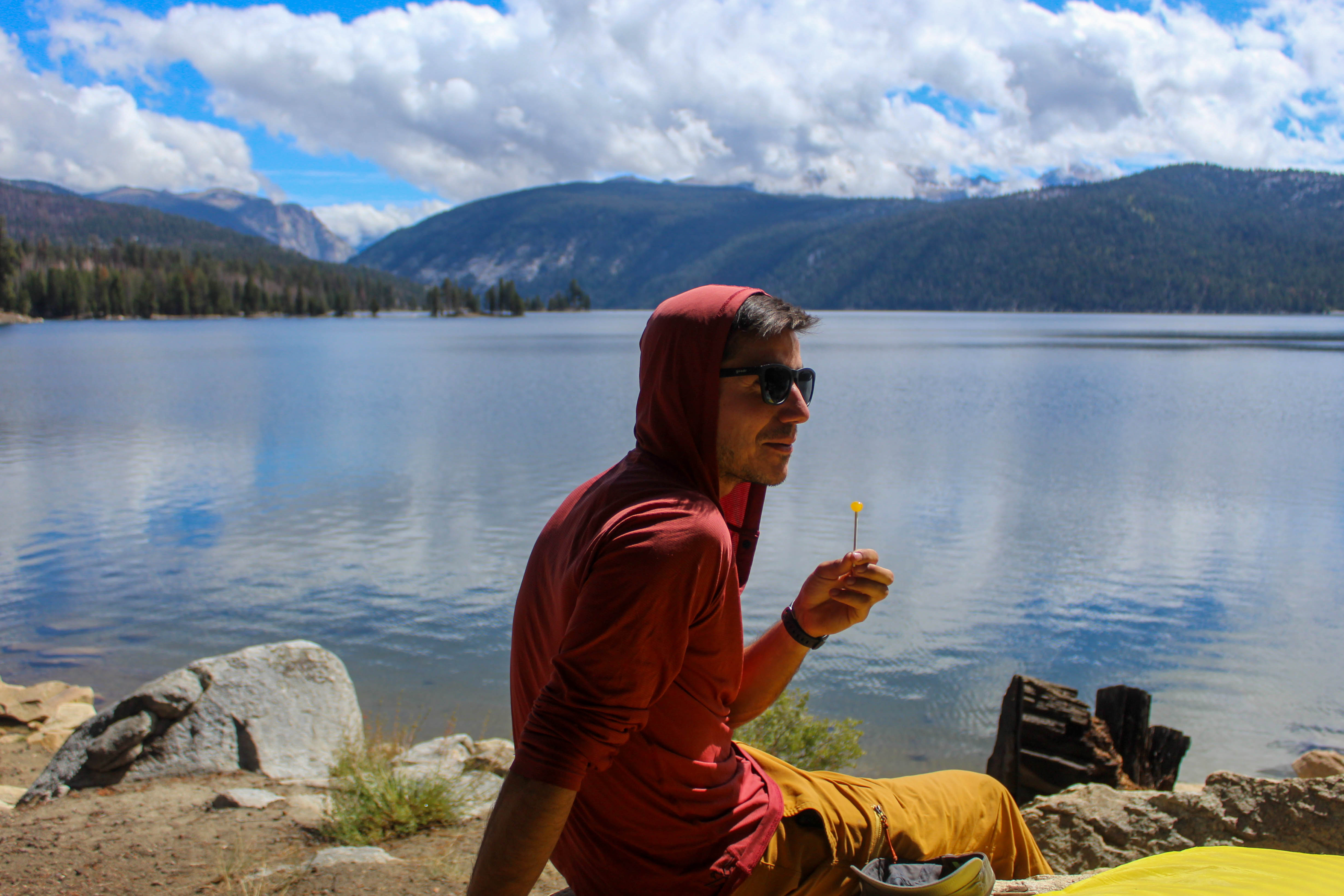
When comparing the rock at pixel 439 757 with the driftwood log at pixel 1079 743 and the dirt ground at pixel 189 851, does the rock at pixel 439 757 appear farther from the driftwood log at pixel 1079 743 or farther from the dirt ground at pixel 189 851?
the driftwood log at pixel 1079 743

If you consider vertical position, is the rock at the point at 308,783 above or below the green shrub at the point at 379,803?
below

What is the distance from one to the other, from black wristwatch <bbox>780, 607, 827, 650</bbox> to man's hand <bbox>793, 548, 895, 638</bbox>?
1cm

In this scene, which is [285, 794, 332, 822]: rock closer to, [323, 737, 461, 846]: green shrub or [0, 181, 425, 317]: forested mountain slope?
[323, 737, 461, 846]: green shrub

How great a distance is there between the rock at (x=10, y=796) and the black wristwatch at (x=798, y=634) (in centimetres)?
525

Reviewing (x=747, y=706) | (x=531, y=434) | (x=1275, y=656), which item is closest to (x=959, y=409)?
(x=531, y=434)

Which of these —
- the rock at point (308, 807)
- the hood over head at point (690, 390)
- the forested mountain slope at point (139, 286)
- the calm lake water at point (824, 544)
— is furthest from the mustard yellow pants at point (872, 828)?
the forested mountain slope at point (139, 286)

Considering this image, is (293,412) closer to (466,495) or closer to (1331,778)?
(466,495)

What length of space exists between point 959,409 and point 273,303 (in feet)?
559

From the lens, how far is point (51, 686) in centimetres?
850

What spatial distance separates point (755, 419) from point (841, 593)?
0.79 meters

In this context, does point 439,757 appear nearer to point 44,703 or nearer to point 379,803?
point 379,803

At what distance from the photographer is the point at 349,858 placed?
4262mm

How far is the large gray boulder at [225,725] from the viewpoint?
18.5 feet

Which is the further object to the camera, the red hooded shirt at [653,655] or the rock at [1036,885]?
the rock at [1036,885]
